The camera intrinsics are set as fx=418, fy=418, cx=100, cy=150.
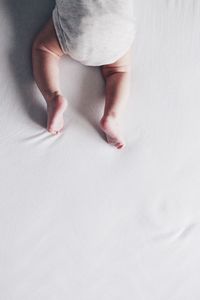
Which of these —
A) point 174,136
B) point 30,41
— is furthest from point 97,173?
point 30,41

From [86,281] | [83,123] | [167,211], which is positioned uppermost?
[83,123]

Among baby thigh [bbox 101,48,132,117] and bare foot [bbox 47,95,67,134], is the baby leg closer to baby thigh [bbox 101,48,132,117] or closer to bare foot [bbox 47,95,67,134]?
bare foot [bbox 47,95,67,134]

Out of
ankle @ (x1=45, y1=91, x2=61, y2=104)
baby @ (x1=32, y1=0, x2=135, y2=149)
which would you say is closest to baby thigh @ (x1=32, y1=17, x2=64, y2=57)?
baby @ (x1=32, y1=0, x2=135, y2=149)

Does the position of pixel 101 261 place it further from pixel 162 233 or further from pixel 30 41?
pixel 30 41

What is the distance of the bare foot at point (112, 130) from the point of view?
0.88m

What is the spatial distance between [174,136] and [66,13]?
1.17 feet

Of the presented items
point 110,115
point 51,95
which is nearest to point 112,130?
point 110,115

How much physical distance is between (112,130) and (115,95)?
86mm

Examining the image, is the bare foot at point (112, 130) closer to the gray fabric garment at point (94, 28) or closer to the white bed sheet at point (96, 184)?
the white bed sheet at point (96, 184)

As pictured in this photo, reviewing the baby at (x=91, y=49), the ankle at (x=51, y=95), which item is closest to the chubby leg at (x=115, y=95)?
the baby at (x=91, y=49)

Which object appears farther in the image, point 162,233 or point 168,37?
point 168,37

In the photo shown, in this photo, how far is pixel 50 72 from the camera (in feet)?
2.97

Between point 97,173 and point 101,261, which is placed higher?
point 97,173

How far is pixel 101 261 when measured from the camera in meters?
0.86
